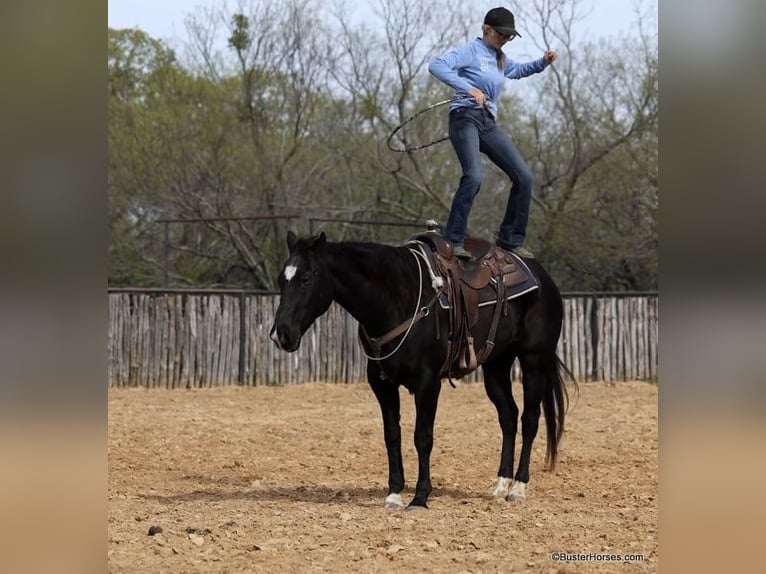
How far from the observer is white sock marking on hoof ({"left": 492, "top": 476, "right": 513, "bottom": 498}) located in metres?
7.78

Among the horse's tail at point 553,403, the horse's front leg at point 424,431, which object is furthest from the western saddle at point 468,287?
the horse's tail at point 553,403

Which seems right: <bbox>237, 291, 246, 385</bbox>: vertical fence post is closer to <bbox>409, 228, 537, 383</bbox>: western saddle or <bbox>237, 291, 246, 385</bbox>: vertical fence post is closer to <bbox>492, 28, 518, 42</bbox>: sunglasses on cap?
<bbox>409, 228, 537, 383</bbox>: western saddle

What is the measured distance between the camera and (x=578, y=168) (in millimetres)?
23203

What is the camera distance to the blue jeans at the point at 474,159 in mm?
7574

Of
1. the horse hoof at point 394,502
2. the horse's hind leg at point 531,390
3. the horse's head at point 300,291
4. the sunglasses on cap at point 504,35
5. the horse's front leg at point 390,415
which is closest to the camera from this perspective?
the horse's head at point 300,291

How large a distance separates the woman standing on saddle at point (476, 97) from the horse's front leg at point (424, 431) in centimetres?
114

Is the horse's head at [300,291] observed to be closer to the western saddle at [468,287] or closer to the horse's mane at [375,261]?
the horse's mane at [375,261]

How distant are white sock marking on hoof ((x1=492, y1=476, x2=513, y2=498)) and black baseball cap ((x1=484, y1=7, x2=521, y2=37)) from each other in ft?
10.8

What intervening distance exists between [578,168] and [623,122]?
1599mm

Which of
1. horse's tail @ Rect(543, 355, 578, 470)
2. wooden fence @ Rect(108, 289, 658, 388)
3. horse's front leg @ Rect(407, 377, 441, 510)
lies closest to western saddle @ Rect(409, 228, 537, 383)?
horse's front leg @ Rect(407, 377, 441, 510)
